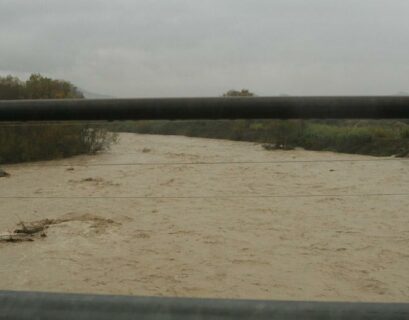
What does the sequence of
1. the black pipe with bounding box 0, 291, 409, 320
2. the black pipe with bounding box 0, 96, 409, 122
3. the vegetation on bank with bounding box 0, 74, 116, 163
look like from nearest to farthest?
the black pipe with bounding box 0, 291, 409, 320, the black pipe with bounding box 0, 96, 409, 122, the vegetation on bank with bounding box 0, 74, 116, 163

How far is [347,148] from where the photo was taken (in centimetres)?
1412


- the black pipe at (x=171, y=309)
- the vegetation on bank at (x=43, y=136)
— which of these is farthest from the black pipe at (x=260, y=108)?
the vegetation on bank at (x=43, y=136)

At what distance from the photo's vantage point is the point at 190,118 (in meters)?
0.85

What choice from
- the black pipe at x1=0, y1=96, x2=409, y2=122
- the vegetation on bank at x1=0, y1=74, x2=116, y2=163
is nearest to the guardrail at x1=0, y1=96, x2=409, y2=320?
Answer: the black pipe at x1=0, y1=96, x2=409, y2=122

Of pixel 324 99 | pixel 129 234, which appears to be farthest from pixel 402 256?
pixel 324 99

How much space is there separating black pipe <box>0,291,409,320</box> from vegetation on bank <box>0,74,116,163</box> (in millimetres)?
12960

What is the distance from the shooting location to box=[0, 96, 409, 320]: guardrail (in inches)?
26.1

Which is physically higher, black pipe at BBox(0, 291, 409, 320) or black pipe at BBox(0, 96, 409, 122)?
black pipe at BBox(0, 96, 409, 122)

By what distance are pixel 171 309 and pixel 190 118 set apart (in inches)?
12.1

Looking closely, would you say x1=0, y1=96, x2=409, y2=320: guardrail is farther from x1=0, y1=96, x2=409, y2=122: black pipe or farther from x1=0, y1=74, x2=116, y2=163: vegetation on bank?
x1=0, y1=74, x2=116, y2=163: vegetation on bank

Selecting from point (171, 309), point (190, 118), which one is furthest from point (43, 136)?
→ point (171, 309)

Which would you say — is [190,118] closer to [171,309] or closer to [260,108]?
[260,108]

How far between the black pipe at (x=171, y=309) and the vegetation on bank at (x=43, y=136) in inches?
510

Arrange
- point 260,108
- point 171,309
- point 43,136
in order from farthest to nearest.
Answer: point 43,136, point 260,108, point 171,309
